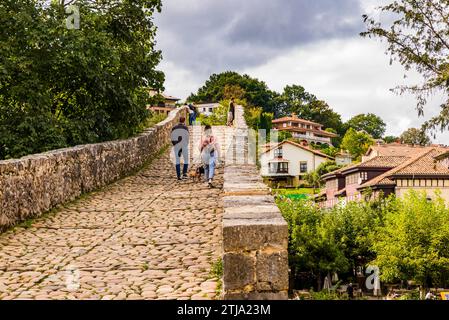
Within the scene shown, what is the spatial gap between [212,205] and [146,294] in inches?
208

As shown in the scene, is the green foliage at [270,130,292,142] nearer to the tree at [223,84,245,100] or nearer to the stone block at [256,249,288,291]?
the tree at [223,84,245,100]

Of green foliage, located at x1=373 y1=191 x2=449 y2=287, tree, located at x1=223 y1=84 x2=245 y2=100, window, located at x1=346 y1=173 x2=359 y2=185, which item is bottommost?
green foliage, located at x1=373 y1=191 x2=449 y2=287

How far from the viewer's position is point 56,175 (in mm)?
11109

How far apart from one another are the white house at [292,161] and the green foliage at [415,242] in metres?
32.4

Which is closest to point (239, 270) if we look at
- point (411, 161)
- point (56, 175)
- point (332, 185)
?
point (56, 175)

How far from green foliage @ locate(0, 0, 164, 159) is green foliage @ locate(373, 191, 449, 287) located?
2953cm

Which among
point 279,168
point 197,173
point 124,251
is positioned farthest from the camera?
point 279,168

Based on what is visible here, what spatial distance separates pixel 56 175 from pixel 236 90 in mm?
77882

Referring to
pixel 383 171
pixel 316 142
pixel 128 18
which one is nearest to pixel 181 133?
pixel 128 18

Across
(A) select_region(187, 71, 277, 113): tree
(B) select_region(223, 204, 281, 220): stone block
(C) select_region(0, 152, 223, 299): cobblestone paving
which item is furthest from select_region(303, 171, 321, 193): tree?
(B) select_region(223, 204, 281, 220): stone block

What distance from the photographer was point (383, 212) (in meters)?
47.2

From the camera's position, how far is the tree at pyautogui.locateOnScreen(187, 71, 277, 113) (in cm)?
9112

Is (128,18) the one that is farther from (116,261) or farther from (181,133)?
(116,261)

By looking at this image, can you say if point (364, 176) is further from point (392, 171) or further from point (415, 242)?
point (415, 242)
